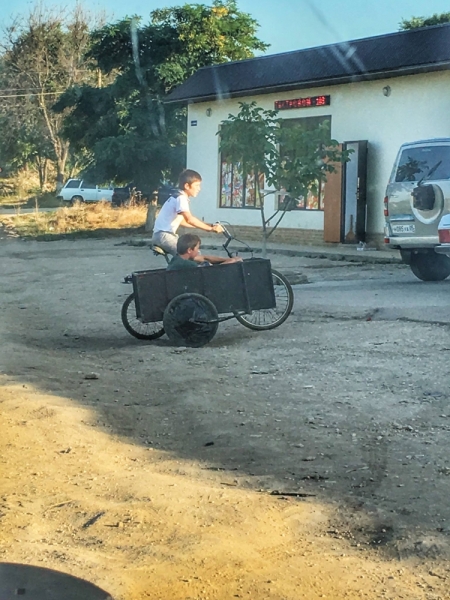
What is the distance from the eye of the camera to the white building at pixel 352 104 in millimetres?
21656

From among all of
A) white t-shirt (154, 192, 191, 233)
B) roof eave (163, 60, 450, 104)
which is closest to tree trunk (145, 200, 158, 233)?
roof eave (163, 60, 450, 104)

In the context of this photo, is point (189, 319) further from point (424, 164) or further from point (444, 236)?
point (424, 164)

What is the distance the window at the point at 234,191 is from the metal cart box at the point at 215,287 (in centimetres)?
1692

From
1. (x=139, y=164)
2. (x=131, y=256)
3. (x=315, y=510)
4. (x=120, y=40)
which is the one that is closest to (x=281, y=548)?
(x=315, y=510)

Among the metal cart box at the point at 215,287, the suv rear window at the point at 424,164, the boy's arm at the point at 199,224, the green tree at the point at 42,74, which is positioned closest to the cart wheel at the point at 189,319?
the metal cart box at the point at 215,287

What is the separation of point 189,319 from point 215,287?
47cm

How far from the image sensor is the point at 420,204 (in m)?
15.1

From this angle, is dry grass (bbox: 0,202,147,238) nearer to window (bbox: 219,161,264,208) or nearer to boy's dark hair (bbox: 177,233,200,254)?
window (bbox: 219,161,264,208)

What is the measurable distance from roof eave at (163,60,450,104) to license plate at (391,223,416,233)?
6.24m

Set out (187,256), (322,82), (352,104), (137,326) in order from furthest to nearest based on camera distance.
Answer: (322,82), (352,104), (137,326), (187,256)

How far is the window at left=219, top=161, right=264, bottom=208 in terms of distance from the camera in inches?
1075

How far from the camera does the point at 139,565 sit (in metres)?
4.21

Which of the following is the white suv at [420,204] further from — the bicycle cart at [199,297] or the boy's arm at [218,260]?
the boy's arm at [218,260]

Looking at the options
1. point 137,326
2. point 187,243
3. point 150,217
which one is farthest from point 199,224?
point 150,217
